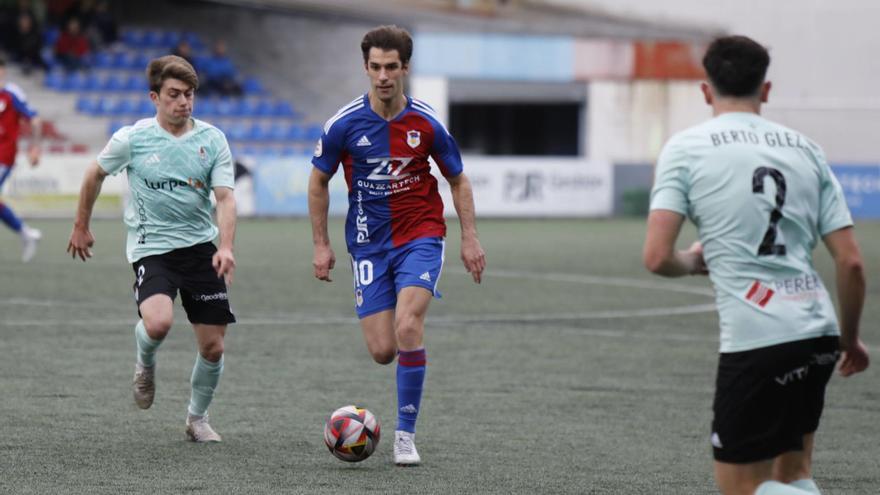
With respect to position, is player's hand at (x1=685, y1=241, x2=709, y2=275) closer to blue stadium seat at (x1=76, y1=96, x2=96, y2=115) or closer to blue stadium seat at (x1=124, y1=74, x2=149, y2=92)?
blue stadium seat at (x1=76, y1=96, x2=96, y2=115)

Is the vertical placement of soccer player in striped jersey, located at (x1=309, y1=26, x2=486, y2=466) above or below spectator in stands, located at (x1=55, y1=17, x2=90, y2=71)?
above

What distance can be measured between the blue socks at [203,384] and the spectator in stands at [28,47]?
28.4 meters

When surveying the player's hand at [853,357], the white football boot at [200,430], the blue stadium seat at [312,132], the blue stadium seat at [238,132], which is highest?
Result: the player's hand at [853,357]

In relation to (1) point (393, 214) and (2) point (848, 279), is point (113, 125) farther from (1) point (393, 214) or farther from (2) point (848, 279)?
(2) point (848, 279)

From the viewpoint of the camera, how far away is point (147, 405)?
26.1 ft

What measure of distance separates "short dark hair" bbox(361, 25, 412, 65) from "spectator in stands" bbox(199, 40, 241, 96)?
30158 millimetres

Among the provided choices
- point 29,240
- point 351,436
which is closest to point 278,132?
point 29,240

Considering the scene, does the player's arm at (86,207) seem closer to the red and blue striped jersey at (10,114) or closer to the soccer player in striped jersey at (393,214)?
the soccer player in striped jersey at (393,214)

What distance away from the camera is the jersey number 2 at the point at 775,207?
4.61 metres

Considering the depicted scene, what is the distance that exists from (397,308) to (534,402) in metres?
2.16

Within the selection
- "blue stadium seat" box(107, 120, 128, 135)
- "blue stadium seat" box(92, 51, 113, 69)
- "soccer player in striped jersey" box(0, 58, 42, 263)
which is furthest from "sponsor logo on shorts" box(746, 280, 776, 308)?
"blue stadium seat" box(92, 51, 113, 69)

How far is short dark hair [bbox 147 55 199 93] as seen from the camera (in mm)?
7414

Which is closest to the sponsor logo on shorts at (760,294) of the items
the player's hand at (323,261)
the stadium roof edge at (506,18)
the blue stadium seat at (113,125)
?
the player's hand at (323,261)

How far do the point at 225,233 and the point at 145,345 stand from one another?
32.4 inches
